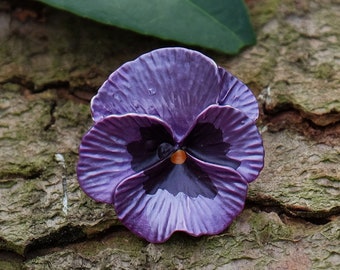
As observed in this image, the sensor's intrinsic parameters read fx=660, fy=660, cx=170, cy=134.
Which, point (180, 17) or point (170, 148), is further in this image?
point (180, 17)

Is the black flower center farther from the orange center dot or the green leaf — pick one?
the green leaf

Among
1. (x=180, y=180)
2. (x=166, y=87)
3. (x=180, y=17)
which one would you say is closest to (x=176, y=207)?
(x=180, y=180)

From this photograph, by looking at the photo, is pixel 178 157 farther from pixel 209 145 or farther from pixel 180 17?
pixel 180 17

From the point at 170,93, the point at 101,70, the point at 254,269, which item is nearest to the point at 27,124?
the point at 101,70

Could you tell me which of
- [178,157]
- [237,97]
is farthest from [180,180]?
[237,97]

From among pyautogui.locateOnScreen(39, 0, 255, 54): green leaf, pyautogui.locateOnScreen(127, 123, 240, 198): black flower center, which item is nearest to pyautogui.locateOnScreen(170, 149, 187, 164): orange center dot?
pyautogui.locateOnScreen(127, 123, 240, 198): black flower center

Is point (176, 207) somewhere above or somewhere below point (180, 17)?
below
